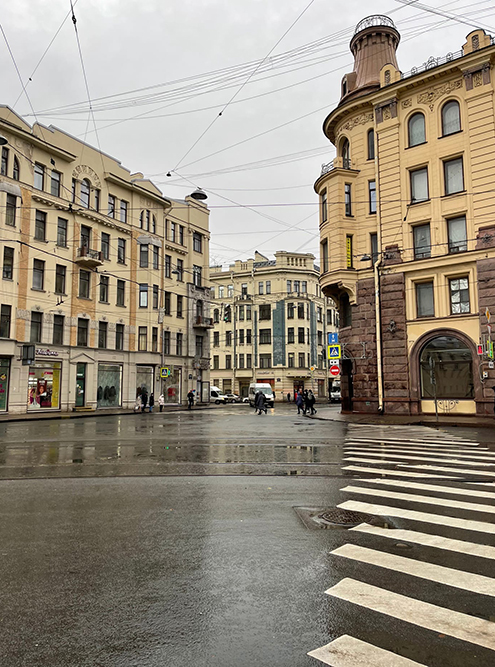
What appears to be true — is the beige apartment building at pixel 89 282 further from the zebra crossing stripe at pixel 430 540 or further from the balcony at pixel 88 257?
the zebra crossing stripe at pixel 430 540

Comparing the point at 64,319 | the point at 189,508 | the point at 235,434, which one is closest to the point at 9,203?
the point at 64,319

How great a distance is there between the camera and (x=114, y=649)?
3242mm

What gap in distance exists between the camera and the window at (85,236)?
38.8 meters

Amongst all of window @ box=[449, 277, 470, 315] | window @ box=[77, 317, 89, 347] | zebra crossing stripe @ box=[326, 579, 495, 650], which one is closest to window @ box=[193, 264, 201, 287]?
window @ box=[77, 317, 89, 347]

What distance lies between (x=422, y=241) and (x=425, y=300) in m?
3.35

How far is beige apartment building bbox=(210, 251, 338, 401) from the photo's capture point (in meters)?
73.4

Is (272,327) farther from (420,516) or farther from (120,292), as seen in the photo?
(420,516)

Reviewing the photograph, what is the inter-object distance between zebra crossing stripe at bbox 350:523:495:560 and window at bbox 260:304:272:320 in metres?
69.4

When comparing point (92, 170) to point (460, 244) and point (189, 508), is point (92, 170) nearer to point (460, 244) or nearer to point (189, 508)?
point (460, 244)

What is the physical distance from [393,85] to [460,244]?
10.2m

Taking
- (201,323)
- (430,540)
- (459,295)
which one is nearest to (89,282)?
(201,323)

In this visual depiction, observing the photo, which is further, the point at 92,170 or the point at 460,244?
the point at 92,170

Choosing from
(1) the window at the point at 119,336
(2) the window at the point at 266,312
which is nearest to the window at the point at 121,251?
(1) the window at the point at 119,336

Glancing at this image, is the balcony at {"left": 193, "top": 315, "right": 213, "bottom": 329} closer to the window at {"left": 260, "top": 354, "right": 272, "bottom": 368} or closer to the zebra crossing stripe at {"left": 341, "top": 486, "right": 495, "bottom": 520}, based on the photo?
the window at {"left": 260, "top": 354, "right": 272, "bottom": 368}
